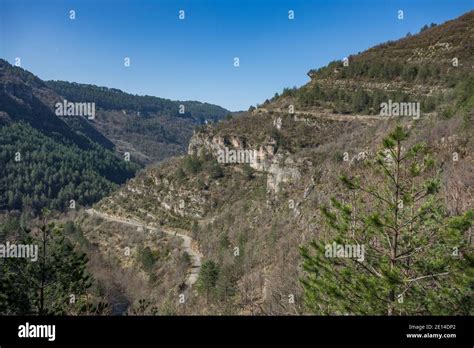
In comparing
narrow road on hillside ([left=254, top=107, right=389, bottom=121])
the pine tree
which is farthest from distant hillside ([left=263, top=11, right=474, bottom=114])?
the pine tree

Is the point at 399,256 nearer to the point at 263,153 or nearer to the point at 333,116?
the point at 263,153

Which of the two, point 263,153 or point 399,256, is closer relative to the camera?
point 399,256

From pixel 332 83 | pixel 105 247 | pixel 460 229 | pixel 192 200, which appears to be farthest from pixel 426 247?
pixel 332 83

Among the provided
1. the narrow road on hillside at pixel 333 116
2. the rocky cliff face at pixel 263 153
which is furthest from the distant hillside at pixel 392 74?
the rocky cliff face at pixel 263 153

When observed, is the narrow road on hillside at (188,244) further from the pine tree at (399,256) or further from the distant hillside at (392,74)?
the pine tree at (399,256)

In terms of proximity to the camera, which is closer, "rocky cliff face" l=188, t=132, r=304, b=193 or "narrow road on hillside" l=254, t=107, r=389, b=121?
"rocky cliff face" l=188, t=132, r=304, b=193

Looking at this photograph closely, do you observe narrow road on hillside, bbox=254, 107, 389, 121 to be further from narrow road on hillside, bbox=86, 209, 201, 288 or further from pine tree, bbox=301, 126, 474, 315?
pine tree, bbox=301, 126, 474, 315

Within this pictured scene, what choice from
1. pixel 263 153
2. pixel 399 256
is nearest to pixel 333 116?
pixel 263 153

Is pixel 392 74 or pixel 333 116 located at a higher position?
pixel 392 74
